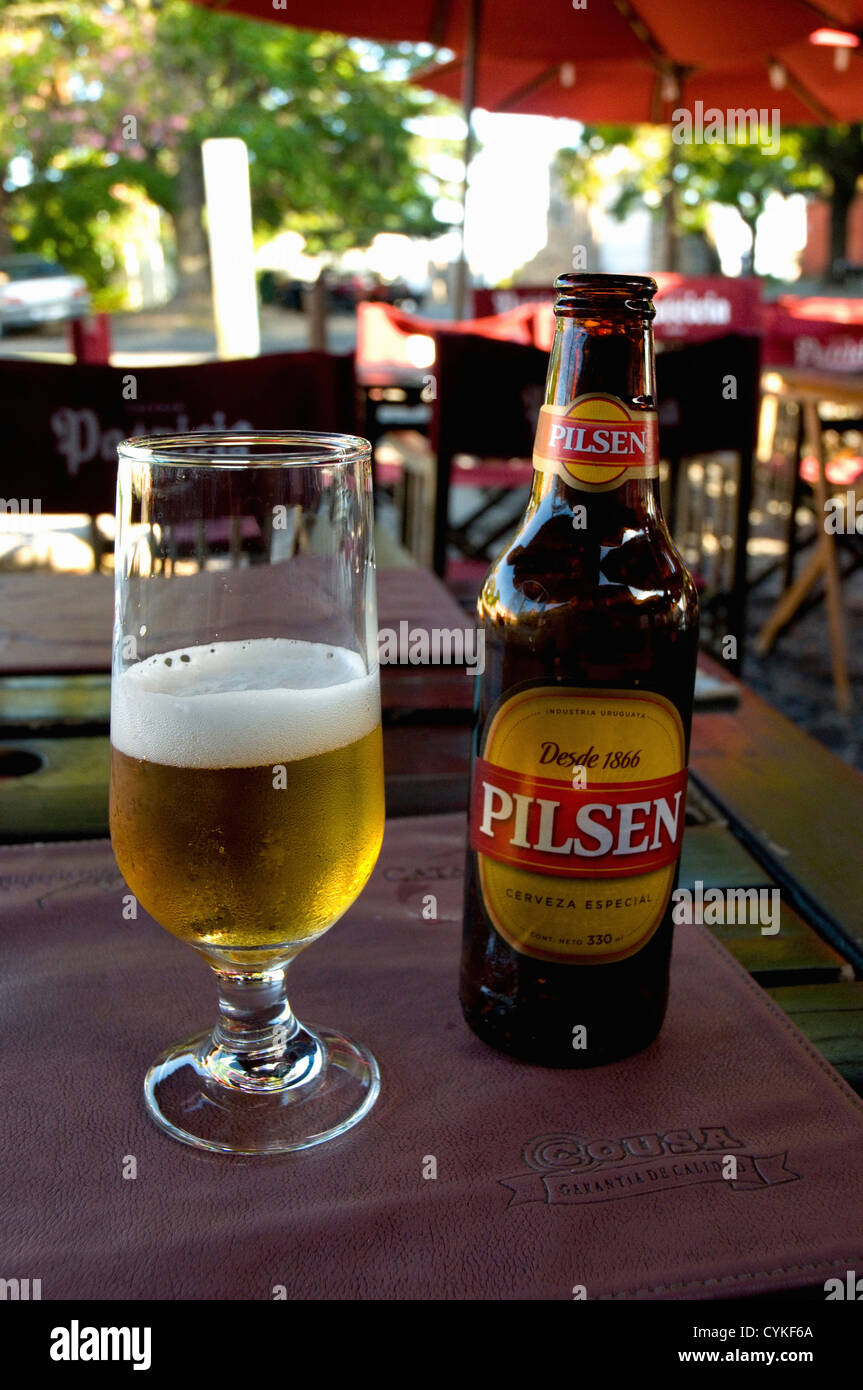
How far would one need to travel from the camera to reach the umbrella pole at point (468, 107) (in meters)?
4.02

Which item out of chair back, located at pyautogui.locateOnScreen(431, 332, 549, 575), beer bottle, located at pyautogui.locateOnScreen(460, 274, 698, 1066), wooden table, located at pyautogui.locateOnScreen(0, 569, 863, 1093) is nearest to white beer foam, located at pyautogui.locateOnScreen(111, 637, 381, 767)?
beer bottle, located at pyautogui.locateOnScreen(460, 274, 698, 1066)

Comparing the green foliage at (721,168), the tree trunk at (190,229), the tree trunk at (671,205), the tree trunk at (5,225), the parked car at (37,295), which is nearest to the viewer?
the tree trunk at (671,205)

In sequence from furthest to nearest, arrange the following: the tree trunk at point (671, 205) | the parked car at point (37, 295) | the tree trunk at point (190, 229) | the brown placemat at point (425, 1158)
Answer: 1. the tree trunk at point (190, 229)
2. the parked car at point (37, 295)
3. the tree trunk at point (671, 205)
4. the brown placemat at point (425, 1158)

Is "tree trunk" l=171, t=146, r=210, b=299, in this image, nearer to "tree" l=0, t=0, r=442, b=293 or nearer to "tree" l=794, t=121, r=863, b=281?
"tree" l=0, t=0, r=442, b=293

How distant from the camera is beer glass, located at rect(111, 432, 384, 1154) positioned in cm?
70

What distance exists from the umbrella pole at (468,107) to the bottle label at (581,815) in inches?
156

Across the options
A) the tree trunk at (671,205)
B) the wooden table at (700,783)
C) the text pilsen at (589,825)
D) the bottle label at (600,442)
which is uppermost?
the tree trunk at (671,205)

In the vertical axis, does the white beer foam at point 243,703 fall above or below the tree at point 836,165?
below

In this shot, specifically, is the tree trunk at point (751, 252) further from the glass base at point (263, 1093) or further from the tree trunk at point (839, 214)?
the glass base at point (263, 1093)

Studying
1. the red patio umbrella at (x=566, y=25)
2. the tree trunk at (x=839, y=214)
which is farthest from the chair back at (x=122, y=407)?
the tree trunk at (x=839, y=214)

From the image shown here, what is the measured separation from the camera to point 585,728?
729 mm

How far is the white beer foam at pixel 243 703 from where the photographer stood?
70 cm

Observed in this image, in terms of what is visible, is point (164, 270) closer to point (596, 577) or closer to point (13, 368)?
point (13, 368)

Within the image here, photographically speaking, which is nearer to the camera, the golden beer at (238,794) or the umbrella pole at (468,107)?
the golden beer at (238,794)
